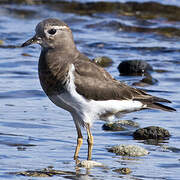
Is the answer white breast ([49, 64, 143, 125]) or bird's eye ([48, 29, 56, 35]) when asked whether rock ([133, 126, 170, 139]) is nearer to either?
white breast ([49, 64, 143, 125])

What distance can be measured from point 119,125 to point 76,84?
5.66ft

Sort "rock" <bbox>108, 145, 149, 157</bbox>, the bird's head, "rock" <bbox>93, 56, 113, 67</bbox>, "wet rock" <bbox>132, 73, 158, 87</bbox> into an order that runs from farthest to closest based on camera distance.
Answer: "rock" <bbox>93, 56, 113, 67</bbox>
"wet rock" <bbox>132, 73, 158, 87</bbox>
the bird's head
"rock" <bbox>108, 145, 149, 157</bbox>

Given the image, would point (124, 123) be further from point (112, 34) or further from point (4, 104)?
point (112, 34)

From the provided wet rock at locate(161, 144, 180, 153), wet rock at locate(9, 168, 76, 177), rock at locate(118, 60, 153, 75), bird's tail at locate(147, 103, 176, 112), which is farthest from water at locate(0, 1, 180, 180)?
bird's tail at locate(147, 103, 176, 112)

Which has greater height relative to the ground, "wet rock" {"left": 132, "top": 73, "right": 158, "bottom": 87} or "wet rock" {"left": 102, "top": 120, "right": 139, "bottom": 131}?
"wet rock" {"left": 132, "top": 73, "right": 158, "bottom": 87}

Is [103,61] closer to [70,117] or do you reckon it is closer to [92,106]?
[70,117]

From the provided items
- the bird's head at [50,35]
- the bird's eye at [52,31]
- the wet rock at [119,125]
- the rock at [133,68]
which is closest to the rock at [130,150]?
the wet rock at [119,125]

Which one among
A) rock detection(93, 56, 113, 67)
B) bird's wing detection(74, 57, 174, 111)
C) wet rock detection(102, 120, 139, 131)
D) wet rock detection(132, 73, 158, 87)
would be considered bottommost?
wet rock detection(102, 120, 139, 131)

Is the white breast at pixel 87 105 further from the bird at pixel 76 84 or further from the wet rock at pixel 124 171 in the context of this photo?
the wet rock at pixel 124 171

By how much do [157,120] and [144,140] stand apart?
103cm

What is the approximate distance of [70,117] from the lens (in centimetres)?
864

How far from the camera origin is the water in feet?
21.3

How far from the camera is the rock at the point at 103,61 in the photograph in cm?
1238

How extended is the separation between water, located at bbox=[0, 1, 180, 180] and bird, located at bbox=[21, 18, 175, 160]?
51 cm
